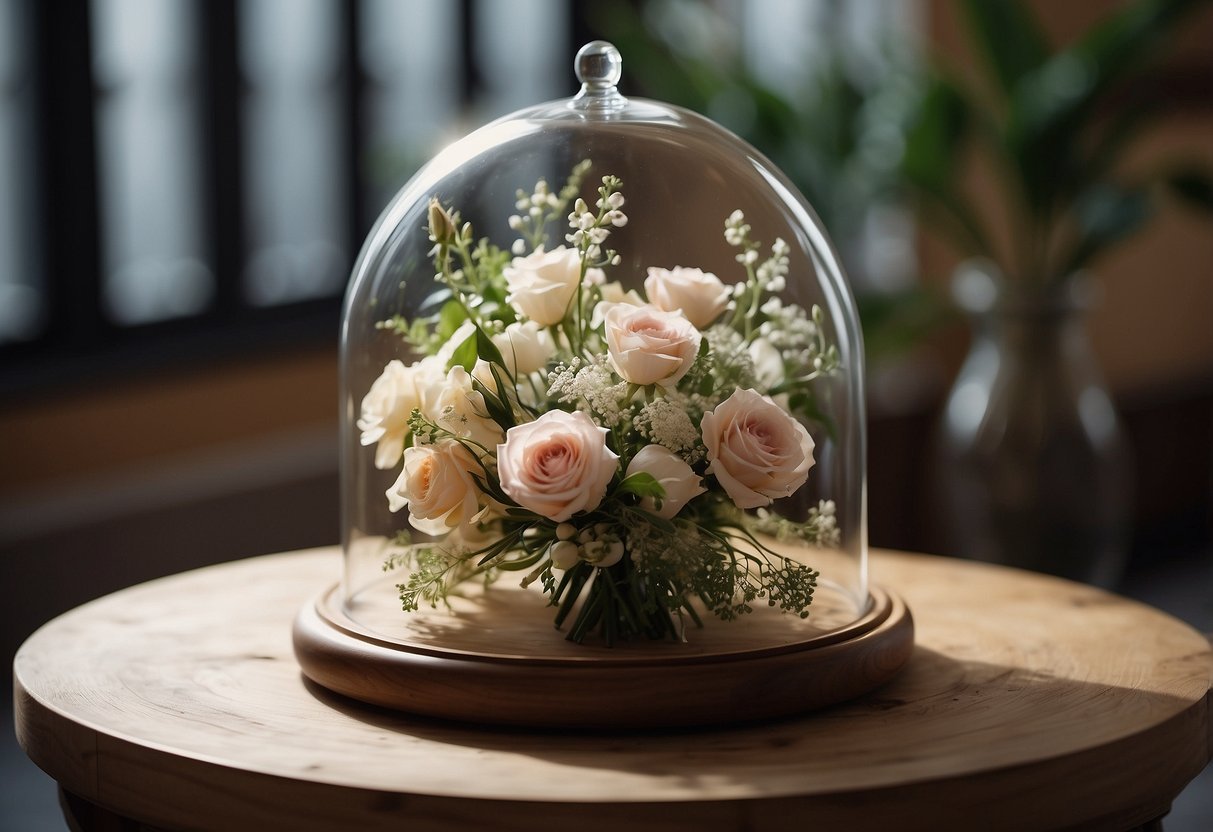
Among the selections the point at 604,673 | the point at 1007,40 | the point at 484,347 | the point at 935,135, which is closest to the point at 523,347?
the point at 484,347

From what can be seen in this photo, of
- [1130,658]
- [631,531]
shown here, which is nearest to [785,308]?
[631,531]

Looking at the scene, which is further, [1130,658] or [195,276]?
[195,276]

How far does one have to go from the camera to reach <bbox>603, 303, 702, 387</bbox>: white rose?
93cm

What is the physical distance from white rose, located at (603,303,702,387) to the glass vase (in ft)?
5.37

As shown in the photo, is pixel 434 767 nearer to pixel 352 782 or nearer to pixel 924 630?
pixel 352 782

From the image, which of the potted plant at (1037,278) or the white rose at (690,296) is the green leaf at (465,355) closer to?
the white rose at (690,296)

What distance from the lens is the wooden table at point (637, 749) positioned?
0.78 m

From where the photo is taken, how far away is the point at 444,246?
3.40 feet

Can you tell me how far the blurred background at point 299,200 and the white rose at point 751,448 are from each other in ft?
5.46

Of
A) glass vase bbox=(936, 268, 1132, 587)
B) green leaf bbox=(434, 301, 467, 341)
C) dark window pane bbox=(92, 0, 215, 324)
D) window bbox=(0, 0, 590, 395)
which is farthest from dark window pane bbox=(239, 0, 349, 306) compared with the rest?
green leaf bbox=(434, 301, 467, 341)

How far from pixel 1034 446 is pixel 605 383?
66.0 inches

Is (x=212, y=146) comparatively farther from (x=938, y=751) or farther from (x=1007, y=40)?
(x=938, y=751)

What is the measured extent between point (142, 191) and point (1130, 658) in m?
2.57

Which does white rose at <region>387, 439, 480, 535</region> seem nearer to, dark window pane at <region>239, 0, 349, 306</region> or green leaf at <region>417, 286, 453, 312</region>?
green leaf at <region>417, 286, 453, 312</region>
